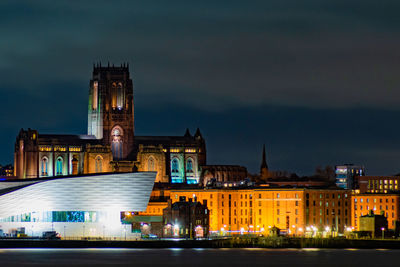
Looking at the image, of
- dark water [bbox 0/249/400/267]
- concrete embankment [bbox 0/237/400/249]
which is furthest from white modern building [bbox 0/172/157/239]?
dark water [bbox 0/249/400/267]

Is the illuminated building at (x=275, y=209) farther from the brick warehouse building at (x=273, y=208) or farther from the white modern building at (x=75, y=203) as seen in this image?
the white modern building at (x=75, y=203)

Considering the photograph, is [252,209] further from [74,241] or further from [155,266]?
[155,266]

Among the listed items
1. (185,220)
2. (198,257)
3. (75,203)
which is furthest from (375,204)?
(198,257)

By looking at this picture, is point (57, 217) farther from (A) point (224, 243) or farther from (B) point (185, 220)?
(B) point (185, 220)

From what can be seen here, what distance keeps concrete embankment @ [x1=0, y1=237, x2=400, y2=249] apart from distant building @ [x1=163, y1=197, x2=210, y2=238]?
26.3 m

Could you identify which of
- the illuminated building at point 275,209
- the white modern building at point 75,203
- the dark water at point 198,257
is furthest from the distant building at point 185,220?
the dark water at point 198,257

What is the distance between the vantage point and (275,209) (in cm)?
16600

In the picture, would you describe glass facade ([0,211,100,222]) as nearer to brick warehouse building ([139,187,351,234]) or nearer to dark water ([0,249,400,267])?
dark water ([0,249,400,267])

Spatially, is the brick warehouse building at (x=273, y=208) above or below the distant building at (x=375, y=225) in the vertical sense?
above

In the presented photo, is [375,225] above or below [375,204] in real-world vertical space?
below

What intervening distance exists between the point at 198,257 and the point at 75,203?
29.7m

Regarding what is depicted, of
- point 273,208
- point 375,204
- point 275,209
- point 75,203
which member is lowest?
point 75,203

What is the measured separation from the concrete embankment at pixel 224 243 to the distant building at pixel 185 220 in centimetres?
2631

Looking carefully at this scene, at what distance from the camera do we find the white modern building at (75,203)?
125m
